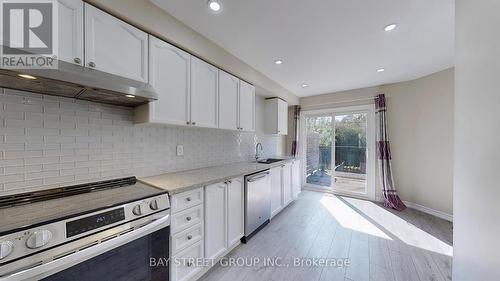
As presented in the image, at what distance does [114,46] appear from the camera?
4.36 ft

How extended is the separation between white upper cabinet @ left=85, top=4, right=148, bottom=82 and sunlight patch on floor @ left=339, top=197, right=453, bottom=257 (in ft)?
12.0

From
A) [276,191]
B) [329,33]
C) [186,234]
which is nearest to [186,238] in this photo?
[186,234]

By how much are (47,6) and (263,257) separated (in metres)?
2.72

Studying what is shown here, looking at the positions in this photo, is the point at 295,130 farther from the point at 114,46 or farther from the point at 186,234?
the point at 114,46

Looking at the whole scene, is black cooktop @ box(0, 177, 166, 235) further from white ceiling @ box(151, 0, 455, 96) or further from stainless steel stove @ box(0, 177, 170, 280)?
→ white ceiling @ box(151, 0, 455, 96)

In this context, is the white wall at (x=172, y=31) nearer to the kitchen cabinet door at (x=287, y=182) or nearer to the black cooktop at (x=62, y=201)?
the black cooktop at (x=62, y=201)

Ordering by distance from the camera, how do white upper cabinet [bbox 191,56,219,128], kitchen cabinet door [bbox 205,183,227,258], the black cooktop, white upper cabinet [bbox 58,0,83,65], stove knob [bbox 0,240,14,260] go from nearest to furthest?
stove knob [bbox 0,240,14,260] < the black cooktop < white upper cabinet [bbox 58,0,83,65] < kitchen cabinet door [bbox 205,183,227,258] < white upper cabinet [bbox 191,56,219,128]

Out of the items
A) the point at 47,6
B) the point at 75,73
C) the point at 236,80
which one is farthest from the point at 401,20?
the point at 47,6

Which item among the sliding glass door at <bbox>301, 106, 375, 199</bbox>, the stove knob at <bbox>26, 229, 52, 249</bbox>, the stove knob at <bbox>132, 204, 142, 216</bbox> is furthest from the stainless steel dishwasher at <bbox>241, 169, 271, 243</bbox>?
the sliding glass door at <bbox>301, 106, 375, 199</bbox>

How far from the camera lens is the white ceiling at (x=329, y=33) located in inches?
61.1

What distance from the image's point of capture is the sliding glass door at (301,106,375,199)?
3.95 metres

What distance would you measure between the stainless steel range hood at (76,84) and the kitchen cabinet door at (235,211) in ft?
4.06

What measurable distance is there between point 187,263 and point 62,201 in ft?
3.38

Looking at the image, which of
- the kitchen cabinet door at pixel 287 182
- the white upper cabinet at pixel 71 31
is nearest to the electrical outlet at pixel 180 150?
the white upper cabinet at pixel 71 31
